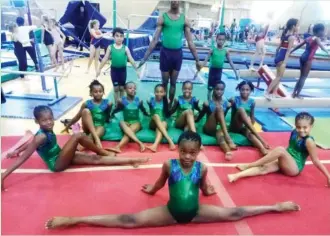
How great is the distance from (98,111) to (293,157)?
239 centimetres

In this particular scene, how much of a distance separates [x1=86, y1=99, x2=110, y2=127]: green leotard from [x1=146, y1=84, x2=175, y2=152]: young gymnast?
25.0 inches

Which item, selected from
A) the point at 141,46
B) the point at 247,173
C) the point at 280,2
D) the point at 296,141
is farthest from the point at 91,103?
the point at 280,2

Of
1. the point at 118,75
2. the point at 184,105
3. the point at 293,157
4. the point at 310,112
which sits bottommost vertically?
the point at 310,112

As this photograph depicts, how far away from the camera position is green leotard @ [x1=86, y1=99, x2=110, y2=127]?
3.77 metres

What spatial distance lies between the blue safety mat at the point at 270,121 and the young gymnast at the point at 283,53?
33cm

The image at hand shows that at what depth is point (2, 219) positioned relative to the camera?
2328mm

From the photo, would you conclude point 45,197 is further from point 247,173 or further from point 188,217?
point 247,173

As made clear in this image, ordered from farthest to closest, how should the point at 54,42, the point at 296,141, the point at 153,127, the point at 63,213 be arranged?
the point at 54,42 → the point at 153,127 → the point at 296,141 → the point at 63,213

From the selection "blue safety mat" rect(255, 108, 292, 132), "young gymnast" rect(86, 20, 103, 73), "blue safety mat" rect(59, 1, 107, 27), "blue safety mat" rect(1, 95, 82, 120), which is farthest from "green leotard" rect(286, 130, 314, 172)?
"blue safety mat" rect(59, 1, 107, 27)

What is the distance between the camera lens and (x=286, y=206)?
2.53m

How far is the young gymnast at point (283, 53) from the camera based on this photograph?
5.40 meters

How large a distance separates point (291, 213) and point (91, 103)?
2.61 metres

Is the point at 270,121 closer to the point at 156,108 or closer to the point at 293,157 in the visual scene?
the point at 293,157

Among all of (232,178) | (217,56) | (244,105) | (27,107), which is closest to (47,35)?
(27,107)
